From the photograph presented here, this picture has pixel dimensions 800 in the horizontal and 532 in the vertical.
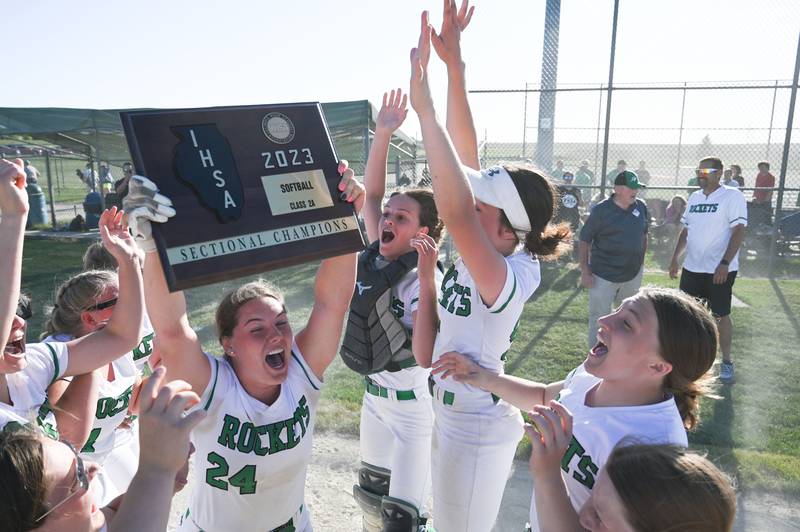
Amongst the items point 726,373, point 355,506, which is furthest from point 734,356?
point 355,506

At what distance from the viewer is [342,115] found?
9.51 metres

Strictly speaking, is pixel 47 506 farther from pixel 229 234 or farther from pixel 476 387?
pixel 476 387

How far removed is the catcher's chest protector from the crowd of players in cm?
4

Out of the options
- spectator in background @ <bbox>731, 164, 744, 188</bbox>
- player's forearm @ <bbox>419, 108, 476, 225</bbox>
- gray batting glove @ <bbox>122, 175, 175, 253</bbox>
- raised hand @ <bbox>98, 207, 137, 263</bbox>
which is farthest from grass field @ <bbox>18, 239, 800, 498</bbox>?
gray batting glove @ <bbox>122, 175, 175, 253</bbox>

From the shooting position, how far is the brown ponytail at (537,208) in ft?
7.93

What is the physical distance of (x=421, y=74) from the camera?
2.19 m

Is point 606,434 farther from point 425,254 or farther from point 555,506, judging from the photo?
point 425,254

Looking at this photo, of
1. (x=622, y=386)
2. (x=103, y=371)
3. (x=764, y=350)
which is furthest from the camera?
(x=764, y=350)

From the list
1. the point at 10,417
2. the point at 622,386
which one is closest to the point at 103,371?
the point at 10,417

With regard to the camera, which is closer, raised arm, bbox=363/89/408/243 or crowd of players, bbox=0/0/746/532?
crowd of players, bbox=0/0/746/532

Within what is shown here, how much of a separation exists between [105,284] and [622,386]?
7.47 feet

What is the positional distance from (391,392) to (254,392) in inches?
40.1

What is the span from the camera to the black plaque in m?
1.63

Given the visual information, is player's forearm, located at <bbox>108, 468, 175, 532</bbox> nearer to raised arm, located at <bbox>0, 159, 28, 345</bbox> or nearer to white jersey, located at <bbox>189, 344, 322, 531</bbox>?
white jersey, located at <bbox>189, 344, 322, 531</bbox>
